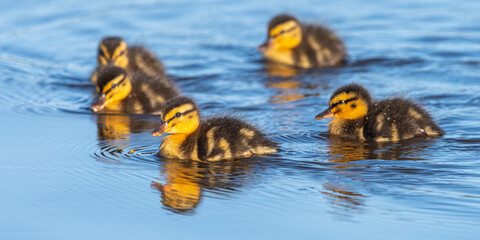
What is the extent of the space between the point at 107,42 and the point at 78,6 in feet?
12.3

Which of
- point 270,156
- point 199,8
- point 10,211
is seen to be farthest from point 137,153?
point 199,8

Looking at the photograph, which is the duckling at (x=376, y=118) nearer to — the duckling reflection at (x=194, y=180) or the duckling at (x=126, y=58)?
the duckling reflection at (x=194, y=180)

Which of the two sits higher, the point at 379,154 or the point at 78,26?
the point at 78,26

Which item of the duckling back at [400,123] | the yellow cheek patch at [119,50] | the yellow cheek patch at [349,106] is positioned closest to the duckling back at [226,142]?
the yellow cheek patch at [349,106]

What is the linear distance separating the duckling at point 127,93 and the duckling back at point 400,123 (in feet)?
6.40

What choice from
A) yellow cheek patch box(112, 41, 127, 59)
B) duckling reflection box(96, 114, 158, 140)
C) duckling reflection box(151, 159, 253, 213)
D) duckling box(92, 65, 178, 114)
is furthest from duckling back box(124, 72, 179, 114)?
duckling reflection box(151, 159, 253, 213)

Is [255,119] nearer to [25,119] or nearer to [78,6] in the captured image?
[25,119]

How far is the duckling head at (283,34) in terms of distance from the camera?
922 cm

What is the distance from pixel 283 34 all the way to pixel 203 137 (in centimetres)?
396

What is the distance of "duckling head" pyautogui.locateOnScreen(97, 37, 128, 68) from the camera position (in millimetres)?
8008

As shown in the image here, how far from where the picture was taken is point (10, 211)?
4.43 meters

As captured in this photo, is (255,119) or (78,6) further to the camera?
(78,6)

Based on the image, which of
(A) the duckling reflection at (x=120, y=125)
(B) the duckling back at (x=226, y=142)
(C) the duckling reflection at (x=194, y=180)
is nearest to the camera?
(C) the duckling reflection at (x=194, y=180)

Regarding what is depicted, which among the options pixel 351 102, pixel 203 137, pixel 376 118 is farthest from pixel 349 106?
pixel 203 137
